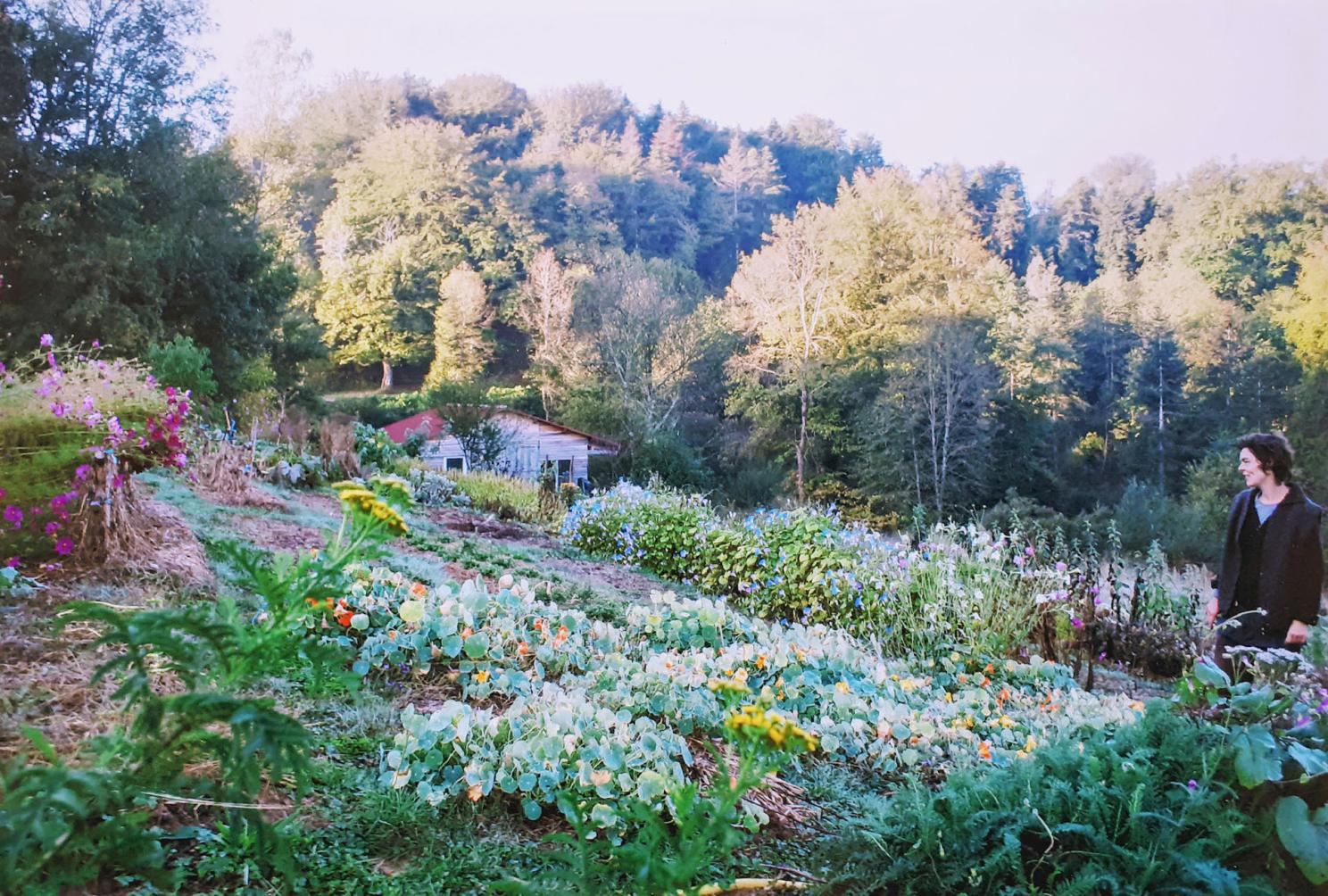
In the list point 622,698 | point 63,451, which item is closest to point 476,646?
point 622,698

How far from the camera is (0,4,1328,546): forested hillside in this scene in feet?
34.6

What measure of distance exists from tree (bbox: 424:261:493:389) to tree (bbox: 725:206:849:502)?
483 cm

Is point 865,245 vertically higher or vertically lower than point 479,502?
higher

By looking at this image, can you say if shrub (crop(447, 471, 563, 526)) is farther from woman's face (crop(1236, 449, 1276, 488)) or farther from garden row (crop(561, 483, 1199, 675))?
woman's face (crop(1236, 449, 1276, 488))

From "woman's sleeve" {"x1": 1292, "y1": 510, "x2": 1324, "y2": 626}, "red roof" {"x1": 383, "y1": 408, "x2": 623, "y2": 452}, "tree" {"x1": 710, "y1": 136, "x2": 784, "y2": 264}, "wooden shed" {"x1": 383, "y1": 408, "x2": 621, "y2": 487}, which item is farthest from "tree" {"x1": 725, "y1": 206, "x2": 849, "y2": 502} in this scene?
"woman's sleeve" {"x1": 1292, "y1": 510, "x2": 1324, "y2": 626}

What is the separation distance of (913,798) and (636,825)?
48 centimetres

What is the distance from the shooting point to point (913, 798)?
144cm

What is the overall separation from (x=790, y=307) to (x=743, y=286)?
99 centimetres

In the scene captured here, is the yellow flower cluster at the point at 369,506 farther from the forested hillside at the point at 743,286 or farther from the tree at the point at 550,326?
the tree at the point at 550,326

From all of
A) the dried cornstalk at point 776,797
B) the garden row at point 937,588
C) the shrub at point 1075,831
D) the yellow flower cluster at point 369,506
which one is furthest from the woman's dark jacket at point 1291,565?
the yellow flower cluster at point 369,506

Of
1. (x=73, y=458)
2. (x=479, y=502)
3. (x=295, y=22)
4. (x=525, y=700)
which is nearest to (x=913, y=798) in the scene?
(x=525, y=700)

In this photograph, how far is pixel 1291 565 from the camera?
2346mm

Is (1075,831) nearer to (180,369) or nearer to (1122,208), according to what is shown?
(180,369)

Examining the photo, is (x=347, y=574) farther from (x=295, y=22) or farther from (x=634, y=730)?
(x=295, y=22)
